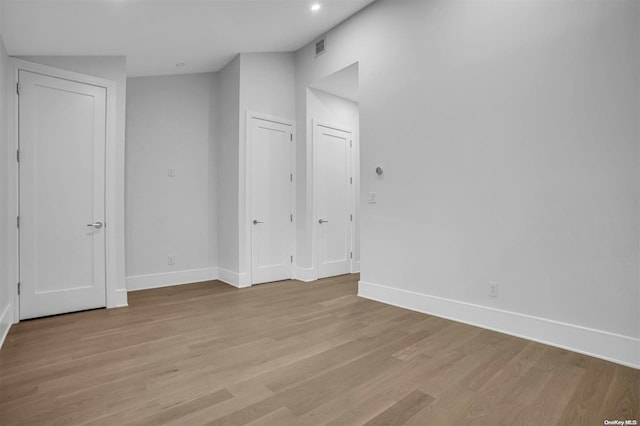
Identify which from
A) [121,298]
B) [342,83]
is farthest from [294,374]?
[342,83]

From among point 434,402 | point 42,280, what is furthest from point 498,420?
point 42,280

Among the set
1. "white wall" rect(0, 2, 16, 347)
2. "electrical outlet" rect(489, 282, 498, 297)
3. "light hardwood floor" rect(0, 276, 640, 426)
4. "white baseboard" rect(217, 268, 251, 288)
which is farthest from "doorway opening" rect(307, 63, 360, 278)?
"white wall" rect(0, 2, 16, 347)

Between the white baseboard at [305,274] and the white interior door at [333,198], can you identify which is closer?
the white baseboard at [305,274]

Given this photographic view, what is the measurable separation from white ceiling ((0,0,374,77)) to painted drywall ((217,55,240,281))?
0.32 m

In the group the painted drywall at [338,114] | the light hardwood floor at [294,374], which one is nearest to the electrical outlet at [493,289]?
the light hardwood floor at [294,374]

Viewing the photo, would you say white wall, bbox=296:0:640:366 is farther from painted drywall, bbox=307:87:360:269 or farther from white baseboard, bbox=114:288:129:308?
white baseboard, bbox=114:288:129:308

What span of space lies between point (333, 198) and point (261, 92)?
6.20ft

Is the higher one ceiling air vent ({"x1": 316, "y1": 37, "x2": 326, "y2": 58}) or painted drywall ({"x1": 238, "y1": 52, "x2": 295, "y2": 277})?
ceiling air vent ({"x1": 316, "y1": 37, "x2": 326, "y2": 58})

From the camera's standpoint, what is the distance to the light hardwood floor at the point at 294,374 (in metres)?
1.79

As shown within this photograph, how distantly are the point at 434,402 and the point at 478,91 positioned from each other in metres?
2.63

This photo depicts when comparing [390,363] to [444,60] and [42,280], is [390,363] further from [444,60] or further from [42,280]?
[42,280]

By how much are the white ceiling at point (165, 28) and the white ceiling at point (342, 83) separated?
60cm

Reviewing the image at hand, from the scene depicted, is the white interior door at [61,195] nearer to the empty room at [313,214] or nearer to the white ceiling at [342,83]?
the empty room at [313,214]

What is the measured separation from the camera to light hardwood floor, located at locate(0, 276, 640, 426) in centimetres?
179
